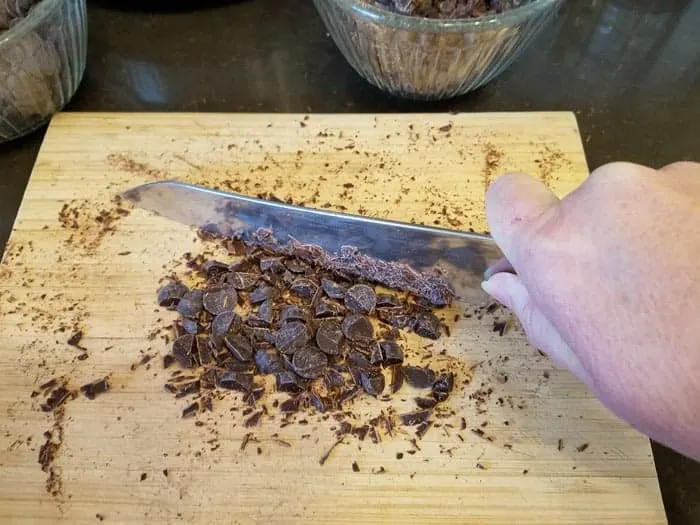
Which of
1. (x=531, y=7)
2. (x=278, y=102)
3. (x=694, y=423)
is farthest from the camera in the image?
(x=278, y=102)

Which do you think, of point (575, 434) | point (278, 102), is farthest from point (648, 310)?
point (278, 102)

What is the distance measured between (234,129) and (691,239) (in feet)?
3.78

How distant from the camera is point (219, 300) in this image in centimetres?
139

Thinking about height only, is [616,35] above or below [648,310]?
below

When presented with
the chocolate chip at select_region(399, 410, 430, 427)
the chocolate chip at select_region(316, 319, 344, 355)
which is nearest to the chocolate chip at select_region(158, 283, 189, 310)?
the chocolate chip at select_region(316, 319, 344, 355)

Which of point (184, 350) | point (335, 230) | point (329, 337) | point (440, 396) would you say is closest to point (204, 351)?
point (184, 350)

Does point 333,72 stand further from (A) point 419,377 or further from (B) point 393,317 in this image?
(A) point 419,377

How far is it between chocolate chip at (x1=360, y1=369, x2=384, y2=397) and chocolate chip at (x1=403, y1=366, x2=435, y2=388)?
54mm

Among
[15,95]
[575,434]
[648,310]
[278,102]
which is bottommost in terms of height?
[575,434]

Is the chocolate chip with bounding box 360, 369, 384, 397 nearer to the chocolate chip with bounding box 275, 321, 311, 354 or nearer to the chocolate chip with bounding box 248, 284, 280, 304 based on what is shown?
the chocolate chip with bounding box 275, 321, 311, 354

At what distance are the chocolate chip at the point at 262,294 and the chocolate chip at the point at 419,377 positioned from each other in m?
0.33

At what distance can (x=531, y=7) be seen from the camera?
5.08 feet

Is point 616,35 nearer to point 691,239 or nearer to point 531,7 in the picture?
point 531,7

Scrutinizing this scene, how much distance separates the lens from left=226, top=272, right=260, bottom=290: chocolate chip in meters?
1.42
